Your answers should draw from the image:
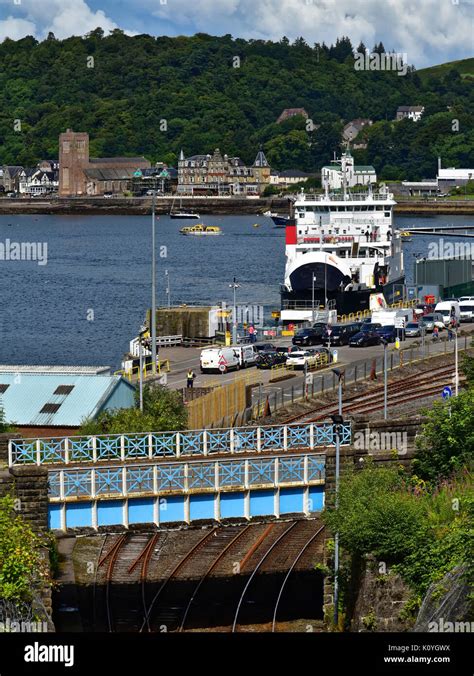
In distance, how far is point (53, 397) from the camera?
3081cm

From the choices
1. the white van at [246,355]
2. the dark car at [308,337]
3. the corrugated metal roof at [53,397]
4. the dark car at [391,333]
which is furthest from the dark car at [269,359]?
the corrugated metal roof at [53,397]

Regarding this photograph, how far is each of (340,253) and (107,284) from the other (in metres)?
35.1

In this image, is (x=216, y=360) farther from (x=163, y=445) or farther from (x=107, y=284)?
(x=107, y=284)

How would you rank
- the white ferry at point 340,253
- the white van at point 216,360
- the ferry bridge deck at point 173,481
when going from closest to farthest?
the ferry bridge deck at point 173,481 → the white van at point 216,360 → the white ferry at point 340,253

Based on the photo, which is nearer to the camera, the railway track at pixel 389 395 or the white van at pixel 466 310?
the railway track at pixel 389 395

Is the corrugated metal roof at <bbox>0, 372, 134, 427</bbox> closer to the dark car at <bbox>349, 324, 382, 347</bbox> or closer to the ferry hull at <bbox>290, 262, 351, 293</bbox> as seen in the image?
the dark car at <bbox>349, 324, 382, 347</bbox>

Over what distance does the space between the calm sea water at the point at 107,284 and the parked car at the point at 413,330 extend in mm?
11487

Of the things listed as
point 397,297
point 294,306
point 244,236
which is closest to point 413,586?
point 294,306

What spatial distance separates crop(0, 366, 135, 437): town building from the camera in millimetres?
29703

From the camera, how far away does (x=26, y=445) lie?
22.5 m

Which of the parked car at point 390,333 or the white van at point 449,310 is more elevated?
the white van at point 449,310

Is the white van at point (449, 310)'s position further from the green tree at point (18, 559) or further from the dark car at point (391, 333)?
the green tree at point (18, 559)

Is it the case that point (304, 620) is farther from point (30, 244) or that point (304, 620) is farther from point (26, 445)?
point (30, 244)

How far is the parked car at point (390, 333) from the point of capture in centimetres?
5016
